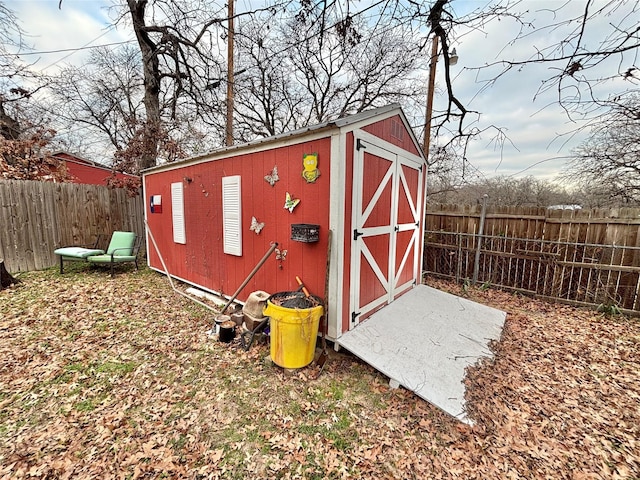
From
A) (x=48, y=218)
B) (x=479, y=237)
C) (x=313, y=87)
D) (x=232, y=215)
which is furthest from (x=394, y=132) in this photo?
(x=313, y=87)

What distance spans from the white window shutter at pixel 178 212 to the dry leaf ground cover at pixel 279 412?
2203 millimetres

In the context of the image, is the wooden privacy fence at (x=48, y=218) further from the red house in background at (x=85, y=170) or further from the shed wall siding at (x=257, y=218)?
the red house in background at (x=85, y=170)

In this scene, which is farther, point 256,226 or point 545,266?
point 545,266

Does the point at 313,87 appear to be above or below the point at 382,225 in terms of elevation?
above

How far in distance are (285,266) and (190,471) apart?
85.5 inches

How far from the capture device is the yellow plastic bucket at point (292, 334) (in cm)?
265

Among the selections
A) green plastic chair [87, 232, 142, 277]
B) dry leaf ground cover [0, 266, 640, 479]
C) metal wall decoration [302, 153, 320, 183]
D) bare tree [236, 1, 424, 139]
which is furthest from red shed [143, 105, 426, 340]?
bare tree [236, 1, 424, 139]

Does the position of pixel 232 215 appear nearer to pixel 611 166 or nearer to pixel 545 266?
pixel 545 266

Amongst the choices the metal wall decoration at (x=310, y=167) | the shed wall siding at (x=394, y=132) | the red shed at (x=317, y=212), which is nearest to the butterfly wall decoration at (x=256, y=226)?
the red shed at (x=317, y=212)

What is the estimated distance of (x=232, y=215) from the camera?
4.25 metres

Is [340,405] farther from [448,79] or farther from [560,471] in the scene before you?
[448,79]

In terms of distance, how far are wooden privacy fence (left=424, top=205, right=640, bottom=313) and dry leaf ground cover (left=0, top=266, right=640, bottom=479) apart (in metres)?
1.15

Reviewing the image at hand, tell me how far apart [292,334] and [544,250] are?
16.7ft

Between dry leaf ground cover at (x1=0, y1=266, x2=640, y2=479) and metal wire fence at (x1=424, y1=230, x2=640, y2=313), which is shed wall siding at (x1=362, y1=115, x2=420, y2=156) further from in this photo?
dry leaf ground cover at (x1=0, y1=266, x2=640, y2=479)
